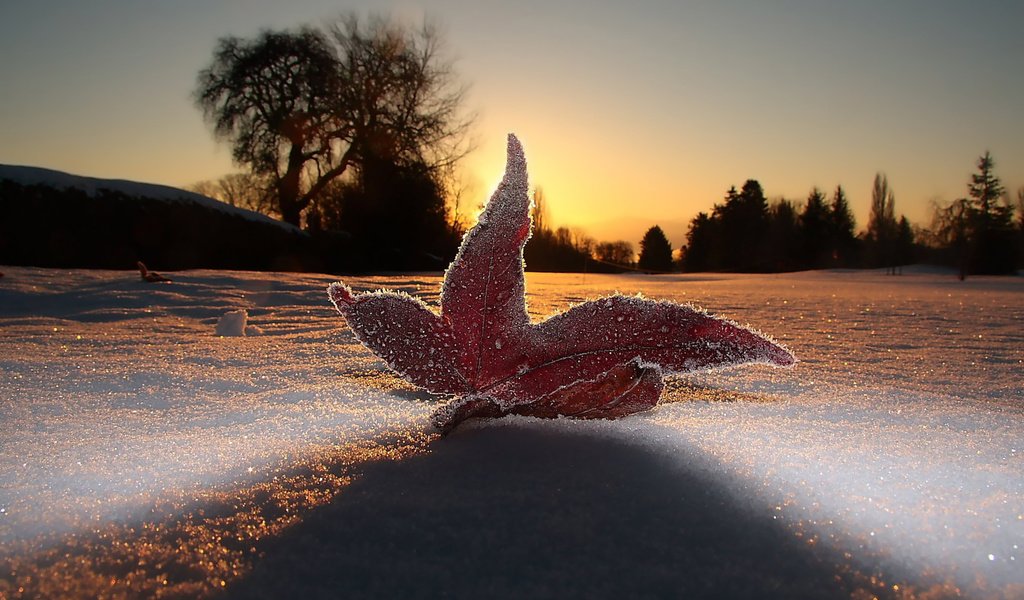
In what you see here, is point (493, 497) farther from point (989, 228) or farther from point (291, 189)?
point (989, 228)

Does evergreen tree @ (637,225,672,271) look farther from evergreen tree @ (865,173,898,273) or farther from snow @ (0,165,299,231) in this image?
snow @ (0,165,299,231)

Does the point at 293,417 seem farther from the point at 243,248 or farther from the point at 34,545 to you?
the point at 243,248

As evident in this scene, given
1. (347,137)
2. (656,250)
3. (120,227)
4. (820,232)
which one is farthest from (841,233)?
(120,227)

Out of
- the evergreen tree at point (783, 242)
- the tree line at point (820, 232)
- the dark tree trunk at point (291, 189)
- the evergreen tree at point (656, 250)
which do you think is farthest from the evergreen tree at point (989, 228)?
the dark tree trunk at point (291, 189)

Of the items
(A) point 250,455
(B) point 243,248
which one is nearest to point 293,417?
(A) point 250,455

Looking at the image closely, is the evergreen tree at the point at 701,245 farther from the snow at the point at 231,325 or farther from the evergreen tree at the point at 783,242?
the snow at the point at 231,325
